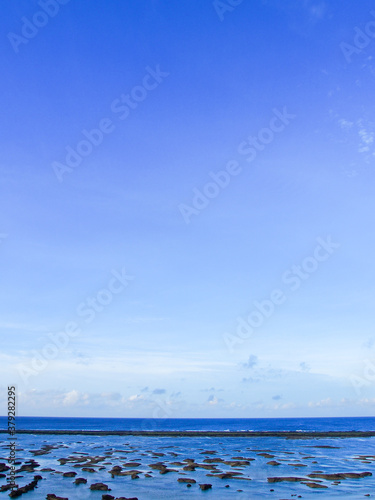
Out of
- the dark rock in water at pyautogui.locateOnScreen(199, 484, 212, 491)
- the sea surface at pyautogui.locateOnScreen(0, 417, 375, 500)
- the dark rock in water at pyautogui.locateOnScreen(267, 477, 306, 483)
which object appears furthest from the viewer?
the dark rock in water at pyautogui.locateOnScreen(267, 477, 306, 483)

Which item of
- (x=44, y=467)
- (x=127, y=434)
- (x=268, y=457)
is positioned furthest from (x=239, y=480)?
(x=127, y=434)

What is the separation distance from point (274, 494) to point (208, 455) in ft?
113

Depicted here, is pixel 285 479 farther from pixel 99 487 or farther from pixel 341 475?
Result: pixel 99 487

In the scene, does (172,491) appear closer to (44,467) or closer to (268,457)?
(44,467)

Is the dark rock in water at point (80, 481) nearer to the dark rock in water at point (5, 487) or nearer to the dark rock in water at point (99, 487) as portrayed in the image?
the dark rock in water at point (99, 487)

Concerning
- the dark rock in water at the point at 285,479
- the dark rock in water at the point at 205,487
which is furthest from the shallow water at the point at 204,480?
the dark rock in water at the point at 285,479

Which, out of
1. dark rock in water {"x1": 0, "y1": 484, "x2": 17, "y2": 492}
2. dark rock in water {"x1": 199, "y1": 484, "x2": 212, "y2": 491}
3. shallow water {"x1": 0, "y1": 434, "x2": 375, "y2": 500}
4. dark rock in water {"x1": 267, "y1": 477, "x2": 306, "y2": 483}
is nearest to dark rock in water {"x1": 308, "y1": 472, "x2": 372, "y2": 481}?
shallow water {"x1": 0, "y1": 434, "x2": 375, "y2": 500}

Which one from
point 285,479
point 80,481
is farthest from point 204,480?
point 80,481

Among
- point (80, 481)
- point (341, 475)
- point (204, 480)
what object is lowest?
point (341, 475)

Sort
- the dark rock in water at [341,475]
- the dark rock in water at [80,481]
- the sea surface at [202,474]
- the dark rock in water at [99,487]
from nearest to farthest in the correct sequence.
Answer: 1. the sea surface at [202,474]
2. the dark rock in water at [99,487]
3. the dark rock in water at [80,481]
4. the dark rock in water at [341,475]

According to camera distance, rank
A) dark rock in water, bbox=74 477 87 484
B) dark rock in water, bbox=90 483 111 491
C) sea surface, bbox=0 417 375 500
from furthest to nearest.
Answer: dark rock in water, bbox=74 477 87 484 < dark rock in water, bbox=90 483 111 491 < sea surface, bbox=0 417 375 500

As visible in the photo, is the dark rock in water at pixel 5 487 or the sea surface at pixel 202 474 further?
the dark rock in water at pixel 5 487

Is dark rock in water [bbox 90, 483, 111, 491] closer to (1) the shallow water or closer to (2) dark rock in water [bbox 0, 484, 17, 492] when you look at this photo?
(1) the shallow water

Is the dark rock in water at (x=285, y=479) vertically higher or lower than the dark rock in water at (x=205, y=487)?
lower
